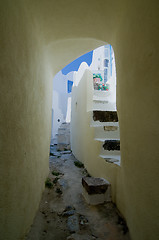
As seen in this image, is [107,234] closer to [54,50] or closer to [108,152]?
[108,152]

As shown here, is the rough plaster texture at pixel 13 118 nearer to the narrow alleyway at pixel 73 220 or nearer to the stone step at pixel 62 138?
the narrow alleyway at pixel 73 220

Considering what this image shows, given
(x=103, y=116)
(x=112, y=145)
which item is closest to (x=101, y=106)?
(x=103, y=116)

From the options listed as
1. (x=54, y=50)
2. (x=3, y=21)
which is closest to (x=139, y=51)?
(x=3, y=21)

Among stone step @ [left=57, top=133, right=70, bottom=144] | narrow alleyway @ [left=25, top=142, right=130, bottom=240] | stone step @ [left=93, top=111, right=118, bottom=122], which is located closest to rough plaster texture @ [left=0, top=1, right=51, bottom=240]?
narrow alleyway @ [left=25, top=142, right=130, bottom=240]

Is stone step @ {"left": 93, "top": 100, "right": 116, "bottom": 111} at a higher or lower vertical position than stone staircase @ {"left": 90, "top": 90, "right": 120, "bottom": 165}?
higher

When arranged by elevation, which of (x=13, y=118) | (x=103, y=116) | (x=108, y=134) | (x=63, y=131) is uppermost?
(x=103, y=116)

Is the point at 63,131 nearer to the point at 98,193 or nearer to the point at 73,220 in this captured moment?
the point at 98,193

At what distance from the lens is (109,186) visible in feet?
6.63

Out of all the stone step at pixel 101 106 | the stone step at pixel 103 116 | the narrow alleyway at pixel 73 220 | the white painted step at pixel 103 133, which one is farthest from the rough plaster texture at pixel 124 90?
the stone step at pixel 101 106

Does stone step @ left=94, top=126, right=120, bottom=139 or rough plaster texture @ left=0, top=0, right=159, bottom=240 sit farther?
stone step @ left=94, top=126, right=120, bottom=139

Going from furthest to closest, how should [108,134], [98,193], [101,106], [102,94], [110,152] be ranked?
1. [102,94]
2. [101,106]
3. [108,134]
4. [110,152]
5. [98,193]

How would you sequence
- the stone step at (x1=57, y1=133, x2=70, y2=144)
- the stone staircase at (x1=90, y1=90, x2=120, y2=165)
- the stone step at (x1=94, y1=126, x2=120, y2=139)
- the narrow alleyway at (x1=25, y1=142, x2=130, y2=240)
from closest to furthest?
the narrow alleyway at (x1=25, y1=142, x2=130, y2=240), the stone staircase at (x1=90, y1=90, x2=120, y2=165), the stone step at (x1=94, y1=126, x2=120, y2=139), the stone step at (x1=57, y1=133, x2=70, y2=144)

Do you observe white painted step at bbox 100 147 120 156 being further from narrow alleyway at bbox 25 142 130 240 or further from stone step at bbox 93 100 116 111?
stone step at bbox 93 100 116 111

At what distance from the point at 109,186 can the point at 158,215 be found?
124cm
